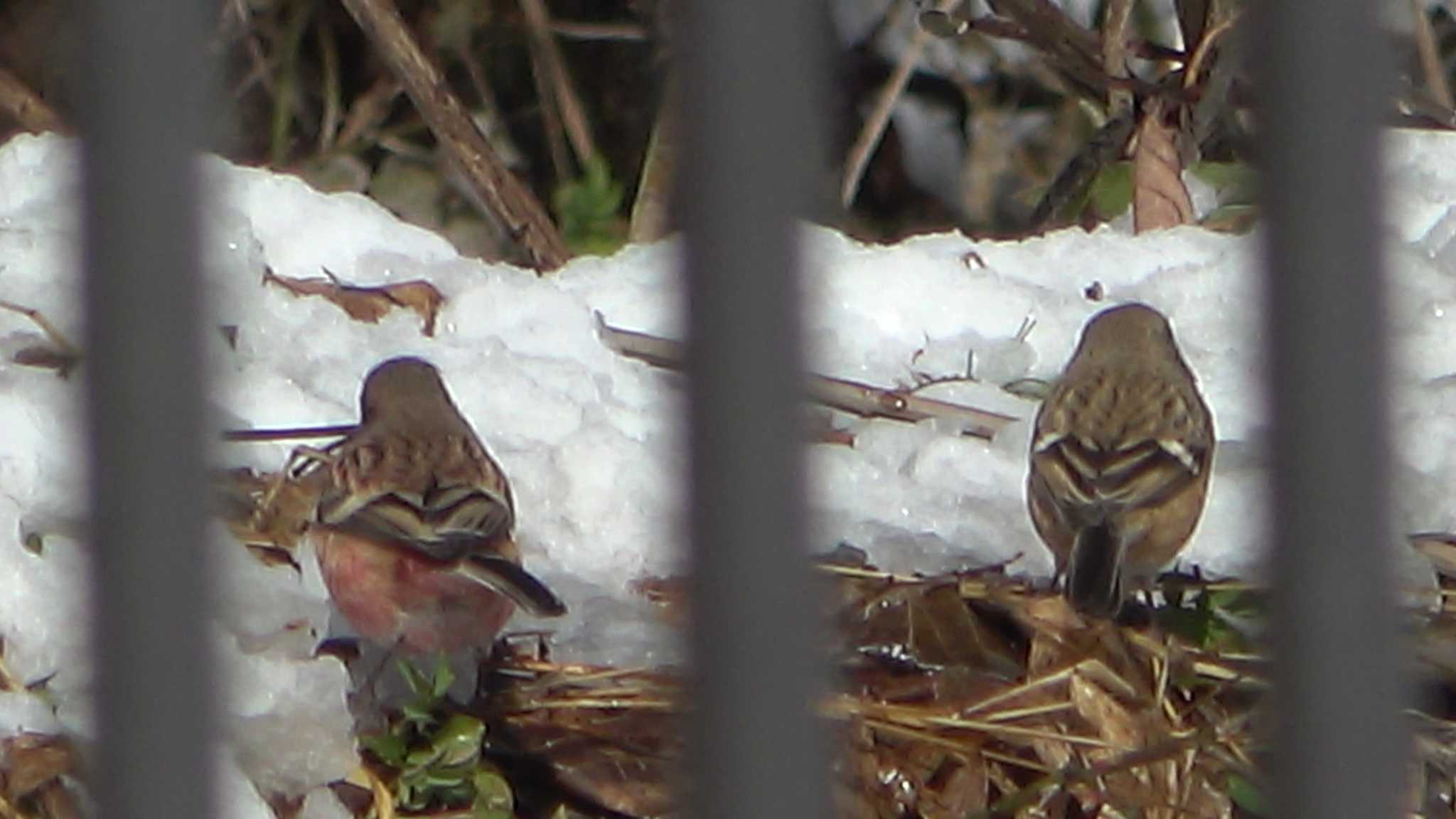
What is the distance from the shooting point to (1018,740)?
12.8 ft

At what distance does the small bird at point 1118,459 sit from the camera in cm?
462

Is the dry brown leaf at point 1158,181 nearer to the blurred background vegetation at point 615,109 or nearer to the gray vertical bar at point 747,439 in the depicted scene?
the blurred background vegetation at point 615,109

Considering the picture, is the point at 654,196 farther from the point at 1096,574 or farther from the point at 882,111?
the point at 1096,574

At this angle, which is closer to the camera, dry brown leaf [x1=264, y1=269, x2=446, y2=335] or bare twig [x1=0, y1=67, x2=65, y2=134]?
dry brown leaf [x1=264, y1=269, x2=446, y2=335]

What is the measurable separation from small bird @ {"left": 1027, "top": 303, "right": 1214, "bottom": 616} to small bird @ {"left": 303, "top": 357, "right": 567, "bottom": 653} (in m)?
0.94

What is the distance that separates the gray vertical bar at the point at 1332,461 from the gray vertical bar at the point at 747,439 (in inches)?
8.7

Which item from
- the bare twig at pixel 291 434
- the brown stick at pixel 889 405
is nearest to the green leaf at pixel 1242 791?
the brown stick at pixel 889 405

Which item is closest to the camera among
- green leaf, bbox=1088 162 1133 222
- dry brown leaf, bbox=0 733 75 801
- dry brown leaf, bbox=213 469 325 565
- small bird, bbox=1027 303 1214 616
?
dry brown leaf, bbox=0 733 75 801

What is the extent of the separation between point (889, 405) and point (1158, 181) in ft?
5.06

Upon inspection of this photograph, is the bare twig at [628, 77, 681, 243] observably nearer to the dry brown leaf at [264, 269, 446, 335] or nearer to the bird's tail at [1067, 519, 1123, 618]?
the dry brown leaf at [264, 269, 446, 335]

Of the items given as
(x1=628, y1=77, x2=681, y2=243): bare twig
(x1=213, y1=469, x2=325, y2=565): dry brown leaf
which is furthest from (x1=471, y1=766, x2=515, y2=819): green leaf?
(x1=628, y1=77, x2=681, y2=243): bare twig

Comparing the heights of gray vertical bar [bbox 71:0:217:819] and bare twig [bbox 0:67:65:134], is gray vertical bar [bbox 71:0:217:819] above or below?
below

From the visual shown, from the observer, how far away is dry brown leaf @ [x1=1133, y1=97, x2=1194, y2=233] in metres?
6.43

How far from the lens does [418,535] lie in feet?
15.2
